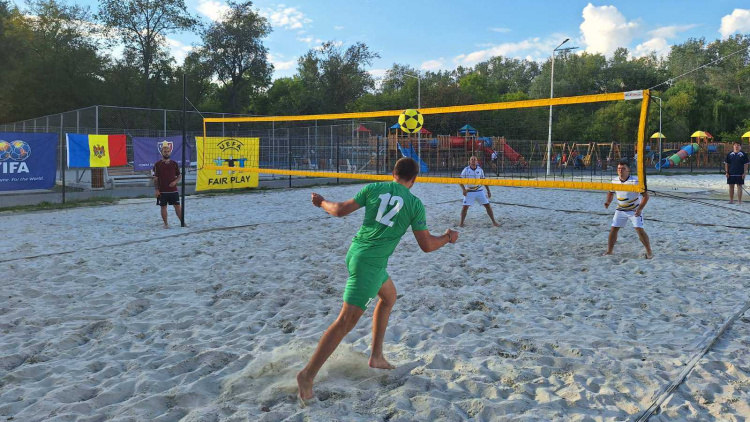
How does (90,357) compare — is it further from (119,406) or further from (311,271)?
(311,271)

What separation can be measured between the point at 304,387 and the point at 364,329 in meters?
1.23

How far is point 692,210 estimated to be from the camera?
38.0 feet

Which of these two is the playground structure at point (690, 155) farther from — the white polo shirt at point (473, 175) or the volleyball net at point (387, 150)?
the white polo shirt at point (473, 175)

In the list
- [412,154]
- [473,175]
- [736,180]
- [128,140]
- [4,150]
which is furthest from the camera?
[412,154]

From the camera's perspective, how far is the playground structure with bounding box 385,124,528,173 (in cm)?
1948

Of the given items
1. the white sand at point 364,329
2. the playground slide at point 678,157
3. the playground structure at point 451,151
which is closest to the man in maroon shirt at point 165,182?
the white sand at point 364,329

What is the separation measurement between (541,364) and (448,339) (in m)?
0.73

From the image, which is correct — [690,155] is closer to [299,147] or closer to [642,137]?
[299,147]

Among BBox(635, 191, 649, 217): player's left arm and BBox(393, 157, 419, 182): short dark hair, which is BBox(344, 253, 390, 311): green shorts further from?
BBox(635, 191, 649, 217): player's left arm

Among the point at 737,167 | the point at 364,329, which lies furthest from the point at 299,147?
the point at 364,329

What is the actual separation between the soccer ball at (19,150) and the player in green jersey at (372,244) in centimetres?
1156

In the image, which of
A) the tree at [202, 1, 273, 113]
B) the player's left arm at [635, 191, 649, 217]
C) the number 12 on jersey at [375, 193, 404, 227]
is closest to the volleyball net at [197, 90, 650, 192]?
the player's left arm at [635, 191, 649, 217]

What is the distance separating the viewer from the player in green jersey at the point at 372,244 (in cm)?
298

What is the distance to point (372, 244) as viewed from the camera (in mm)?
3068
